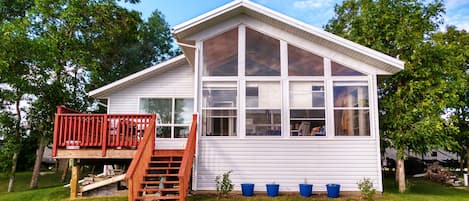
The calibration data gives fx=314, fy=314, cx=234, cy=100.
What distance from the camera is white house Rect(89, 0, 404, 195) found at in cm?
817

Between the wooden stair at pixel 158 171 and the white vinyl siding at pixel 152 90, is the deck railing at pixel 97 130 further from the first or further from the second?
the white vinyl siding at pixel 152 90

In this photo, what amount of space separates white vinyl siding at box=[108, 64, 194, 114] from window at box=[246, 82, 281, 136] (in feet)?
9.92

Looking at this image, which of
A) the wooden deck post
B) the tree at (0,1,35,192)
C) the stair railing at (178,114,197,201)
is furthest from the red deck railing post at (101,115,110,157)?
the tree at (0,1,35,192)

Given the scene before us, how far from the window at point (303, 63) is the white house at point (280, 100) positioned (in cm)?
3

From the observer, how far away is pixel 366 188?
25.0ft

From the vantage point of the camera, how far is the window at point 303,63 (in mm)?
8562

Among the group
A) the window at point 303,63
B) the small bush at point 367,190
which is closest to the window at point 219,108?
the window at point 303,63

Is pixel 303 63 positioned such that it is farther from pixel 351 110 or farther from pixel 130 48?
pixel 130 48

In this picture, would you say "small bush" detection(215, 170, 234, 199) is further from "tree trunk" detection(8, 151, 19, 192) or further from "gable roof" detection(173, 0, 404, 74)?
"tree trunk" detection(8, 151, 19, 192)

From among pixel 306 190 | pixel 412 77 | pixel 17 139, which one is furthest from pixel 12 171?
pixel 412 77

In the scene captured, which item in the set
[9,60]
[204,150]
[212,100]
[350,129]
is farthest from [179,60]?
[9,60]

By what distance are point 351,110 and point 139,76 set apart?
6.76 metres

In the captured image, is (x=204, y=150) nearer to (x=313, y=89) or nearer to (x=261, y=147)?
(x=261, y=147)

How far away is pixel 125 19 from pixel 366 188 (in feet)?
44.1
